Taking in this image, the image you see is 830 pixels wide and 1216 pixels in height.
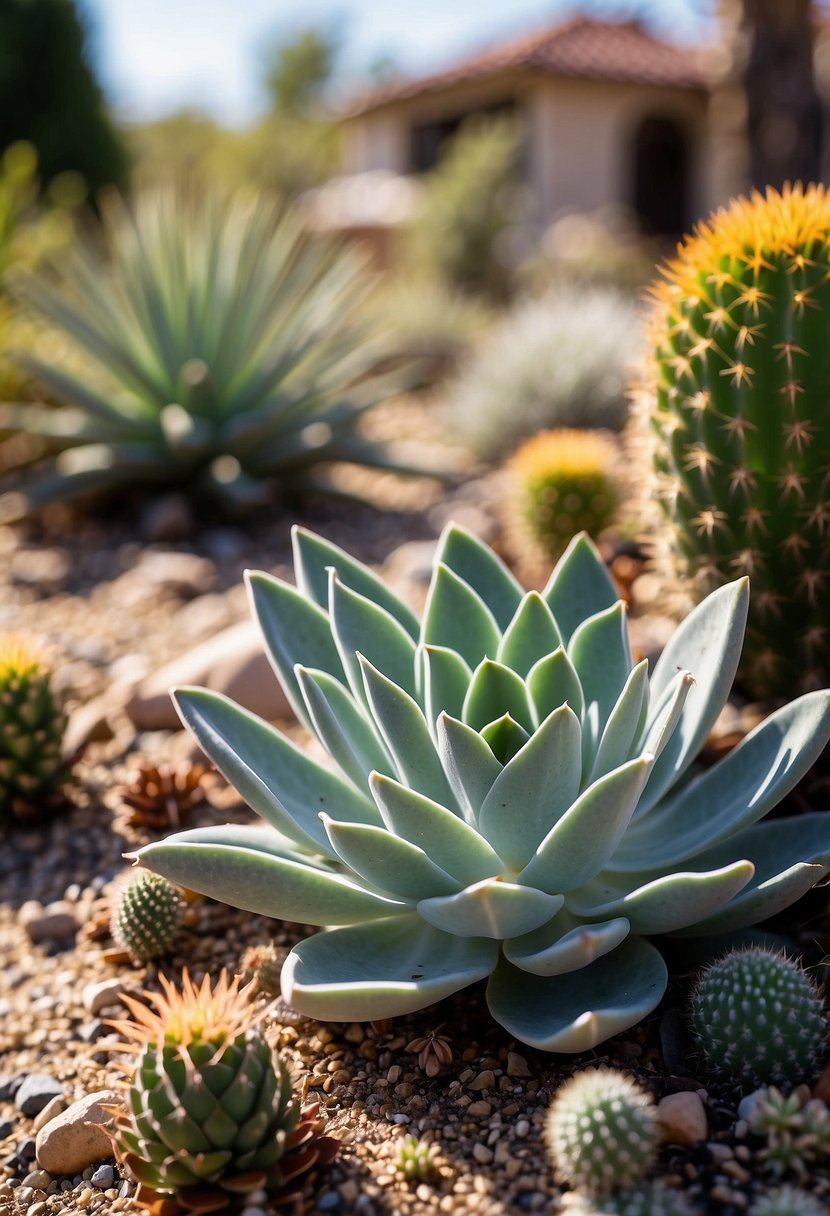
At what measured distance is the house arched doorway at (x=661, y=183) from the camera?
2166 cm

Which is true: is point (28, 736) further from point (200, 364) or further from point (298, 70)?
point (298, 70)

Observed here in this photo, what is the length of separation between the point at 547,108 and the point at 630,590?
16260 mm

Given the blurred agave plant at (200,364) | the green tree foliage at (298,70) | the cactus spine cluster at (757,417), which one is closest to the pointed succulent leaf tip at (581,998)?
the cactus spine cluster at (757,417)

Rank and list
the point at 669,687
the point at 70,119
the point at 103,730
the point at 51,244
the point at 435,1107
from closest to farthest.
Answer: the point at 435,1107 → the point at 669,687 → the point at 103,730 → the point at 51,244 → the point at 70,119

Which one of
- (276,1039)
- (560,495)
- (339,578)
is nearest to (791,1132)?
(276,1039)

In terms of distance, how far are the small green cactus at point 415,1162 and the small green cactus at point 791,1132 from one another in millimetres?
513

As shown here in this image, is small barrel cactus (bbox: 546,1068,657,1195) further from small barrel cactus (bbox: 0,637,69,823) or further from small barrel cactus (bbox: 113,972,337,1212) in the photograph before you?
small barrel cactus (bbox: 0,637,69,823)

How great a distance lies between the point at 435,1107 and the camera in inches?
79.4

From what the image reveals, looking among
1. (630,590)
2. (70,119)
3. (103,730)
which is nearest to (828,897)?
(630,590)

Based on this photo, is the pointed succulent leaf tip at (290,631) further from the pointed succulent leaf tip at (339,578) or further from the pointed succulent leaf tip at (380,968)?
the pointed succulent leaf tip at (380,968)

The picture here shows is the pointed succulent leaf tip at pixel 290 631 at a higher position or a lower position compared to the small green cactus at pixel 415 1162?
higher

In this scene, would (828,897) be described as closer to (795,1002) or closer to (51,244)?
(795,1002)

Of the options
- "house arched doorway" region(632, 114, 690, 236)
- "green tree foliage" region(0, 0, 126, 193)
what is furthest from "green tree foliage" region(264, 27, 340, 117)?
"green tree foliage" region(0, 0, 126, 193)

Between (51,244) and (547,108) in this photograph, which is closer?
(51,244)
